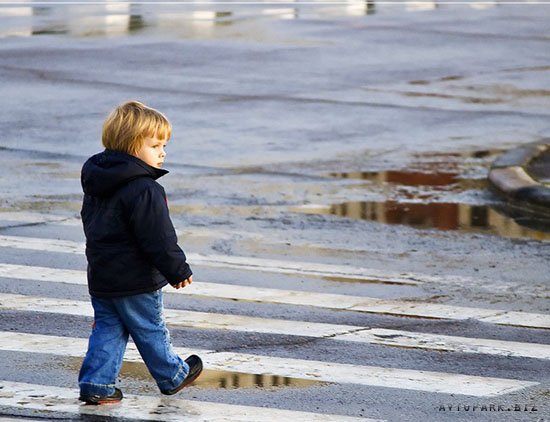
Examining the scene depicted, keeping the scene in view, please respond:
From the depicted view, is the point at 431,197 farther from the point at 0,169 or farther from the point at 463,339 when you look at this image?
the point at 463,339

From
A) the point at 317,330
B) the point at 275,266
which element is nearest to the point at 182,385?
the point at 317,330

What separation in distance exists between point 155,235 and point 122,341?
584 mm

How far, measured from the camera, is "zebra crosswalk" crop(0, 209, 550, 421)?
673cm

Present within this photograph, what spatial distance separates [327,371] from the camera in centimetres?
741

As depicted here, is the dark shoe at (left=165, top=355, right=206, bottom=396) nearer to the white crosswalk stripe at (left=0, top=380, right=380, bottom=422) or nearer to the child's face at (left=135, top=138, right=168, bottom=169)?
the white crosswalk stripe at (left=0, top=380, right=380, bottom=422)

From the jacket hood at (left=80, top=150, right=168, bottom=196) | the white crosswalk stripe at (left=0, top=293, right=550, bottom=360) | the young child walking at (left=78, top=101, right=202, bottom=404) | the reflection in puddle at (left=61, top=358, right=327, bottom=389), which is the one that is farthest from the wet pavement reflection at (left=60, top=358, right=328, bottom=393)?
the jacket hood at (left=80, top=150, right=168, bottom=196)

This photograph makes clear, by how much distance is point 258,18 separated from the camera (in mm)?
29141

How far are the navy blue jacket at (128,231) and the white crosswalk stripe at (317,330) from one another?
69.5 inches

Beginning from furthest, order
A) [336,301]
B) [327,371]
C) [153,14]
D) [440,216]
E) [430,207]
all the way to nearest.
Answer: [153,14]
[430,207]
[440,216]
[336,301]
[327,371]

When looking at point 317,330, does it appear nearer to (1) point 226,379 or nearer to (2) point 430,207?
(1) point 226,379

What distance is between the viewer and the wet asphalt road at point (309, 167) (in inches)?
305

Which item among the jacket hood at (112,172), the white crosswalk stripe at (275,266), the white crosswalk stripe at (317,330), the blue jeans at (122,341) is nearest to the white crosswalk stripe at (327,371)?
the white crosswalk stripe at (317,330)

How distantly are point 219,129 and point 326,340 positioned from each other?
824cm

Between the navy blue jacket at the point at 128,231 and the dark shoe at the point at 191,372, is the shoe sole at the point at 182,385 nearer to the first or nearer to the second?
the dark shoe at the point at 191,372
